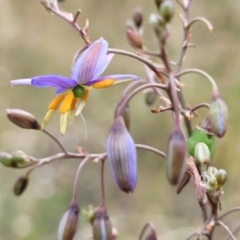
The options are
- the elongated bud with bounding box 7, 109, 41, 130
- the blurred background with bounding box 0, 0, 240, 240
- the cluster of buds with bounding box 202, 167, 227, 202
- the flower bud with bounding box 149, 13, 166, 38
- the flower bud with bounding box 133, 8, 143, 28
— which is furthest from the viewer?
the blurred background with bounding box 0, 0, 240, 240

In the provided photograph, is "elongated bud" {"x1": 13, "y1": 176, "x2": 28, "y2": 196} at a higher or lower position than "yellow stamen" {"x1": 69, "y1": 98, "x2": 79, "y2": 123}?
lower

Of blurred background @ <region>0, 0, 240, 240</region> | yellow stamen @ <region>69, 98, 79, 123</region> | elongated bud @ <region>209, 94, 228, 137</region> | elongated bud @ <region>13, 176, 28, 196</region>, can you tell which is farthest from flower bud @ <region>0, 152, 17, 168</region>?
blurred background @ <region>0, 0, 240, 240</region>

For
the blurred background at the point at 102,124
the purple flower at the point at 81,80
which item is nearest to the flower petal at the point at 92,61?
the purple flower at the point at 81,80

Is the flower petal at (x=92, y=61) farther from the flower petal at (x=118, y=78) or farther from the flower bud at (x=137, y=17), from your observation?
the flower bud at (x=137, y=17)

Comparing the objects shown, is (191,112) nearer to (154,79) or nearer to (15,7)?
(154,79)

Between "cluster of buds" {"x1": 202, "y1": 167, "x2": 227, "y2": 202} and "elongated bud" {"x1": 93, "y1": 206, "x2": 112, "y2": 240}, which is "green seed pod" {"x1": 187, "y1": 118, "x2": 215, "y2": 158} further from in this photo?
"elongated bud" {"x1": 93, "y1": 206, "x2": 112, "y2": 240}

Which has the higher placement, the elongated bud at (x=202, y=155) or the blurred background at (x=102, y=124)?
the elongated bud at (x=202, y=155)

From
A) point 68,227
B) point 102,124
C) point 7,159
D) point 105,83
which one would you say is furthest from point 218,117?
point 102,124
